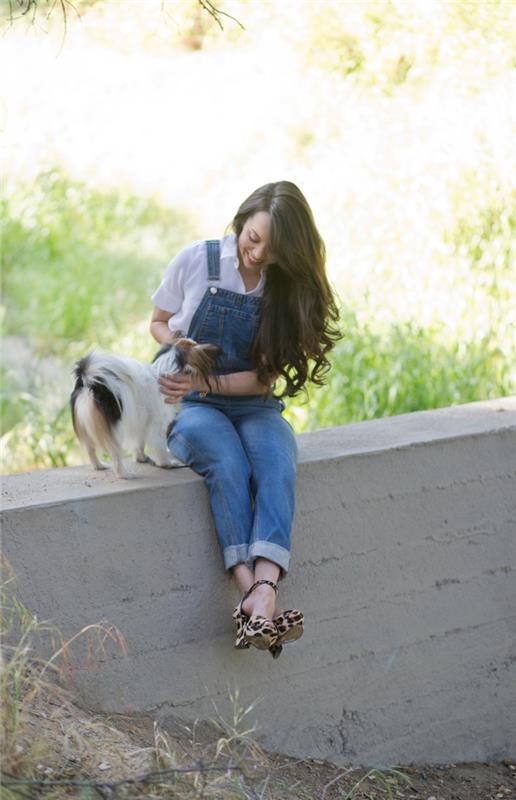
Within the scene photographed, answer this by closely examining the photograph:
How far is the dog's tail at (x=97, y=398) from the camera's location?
110 inches

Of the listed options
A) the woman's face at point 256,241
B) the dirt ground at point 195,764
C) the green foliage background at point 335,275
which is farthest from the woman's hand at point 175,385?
the green foliage background at point 335,275


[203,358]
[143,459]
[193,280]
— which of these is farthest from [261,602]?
[193,280]

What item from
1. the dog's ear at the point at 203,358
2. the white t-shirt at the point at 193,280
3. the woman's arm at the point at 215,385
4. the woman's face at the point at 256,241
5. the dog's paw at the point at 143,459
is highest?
the woman's face at the point at 256,241

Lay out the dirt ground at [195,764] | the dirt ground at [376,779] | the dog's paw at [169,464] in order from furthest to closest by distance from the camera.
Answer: the dog's paw at [169,464]
the dirt ground at [376,779]
the dirt ground at [195,764]

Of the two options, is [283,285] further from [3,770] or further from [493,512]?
[3,770]

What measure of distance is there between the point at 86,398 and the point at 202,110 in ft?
28.7

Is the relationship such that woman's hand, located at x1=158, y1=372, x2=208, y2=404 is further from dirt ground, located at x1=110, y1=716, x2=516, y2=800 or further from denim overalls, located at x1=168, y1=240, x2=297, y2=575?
dirt ground, located at x1=110, y1=716, x2=516, y2=800

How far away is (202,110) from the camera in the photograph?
1101 cm

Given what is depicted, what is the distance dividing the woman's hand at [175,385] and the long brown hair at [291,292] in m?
0.23

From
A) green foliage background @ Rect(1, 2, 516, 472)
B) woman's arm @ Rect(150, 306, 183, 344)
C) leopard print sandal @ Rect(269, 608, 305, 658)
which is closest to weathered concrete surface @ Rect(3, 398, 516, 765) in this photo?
leopard print sandal @ Rect(269, 608, 305, 658)

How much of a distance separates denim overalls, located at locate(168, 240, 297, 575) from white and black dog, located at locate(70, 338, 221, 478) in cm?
7

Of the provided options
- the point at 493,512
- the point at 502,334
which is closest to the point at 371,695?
the point at 493,512

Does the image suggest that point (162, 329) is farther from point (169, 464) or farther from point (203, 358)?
point (169, 464)

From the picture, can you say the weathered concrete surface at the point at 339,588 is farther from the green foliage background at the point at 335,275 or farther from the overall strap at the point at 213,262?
the green foliage background at the point at 335,275
